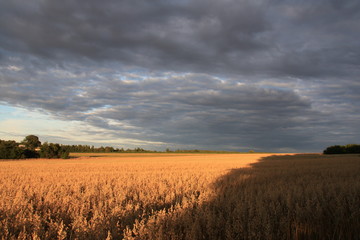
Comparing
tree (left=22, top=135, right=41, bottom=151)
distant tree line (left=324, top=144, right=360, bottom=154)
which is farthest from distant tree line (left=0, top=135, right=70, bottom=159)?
distant tree line (left=324, top=144, right=360, bottom=154)

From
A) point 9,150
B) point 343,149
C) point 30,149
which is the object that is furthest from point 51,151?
point 343,149

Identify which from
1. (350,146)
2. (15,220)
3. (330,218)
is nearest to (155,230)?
(15,220)

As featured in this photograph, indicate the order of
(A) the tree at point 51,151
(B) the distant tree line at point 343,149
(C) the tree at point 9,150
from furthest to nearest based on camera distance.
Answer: (B) the distant tree line at point 343,149 → (A) the tree at point 51,151 → (C) the tree at point 9,150

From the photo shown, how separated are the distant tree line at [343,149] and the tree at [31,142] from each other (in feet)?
216

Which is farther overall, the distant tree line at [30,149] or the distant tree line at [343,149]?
the distant tree line at [343,149]

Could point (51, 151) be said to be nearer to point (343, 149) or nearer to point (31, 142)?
point (31, 142)

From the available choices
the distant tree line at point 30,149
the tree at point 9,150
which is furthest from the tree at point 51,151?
the tree at point 9,150

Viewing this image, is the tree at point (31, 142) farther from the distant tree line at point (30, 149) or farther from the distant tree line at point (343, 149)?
the distant tree line at point (343, 149)

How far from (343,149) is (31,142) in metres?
69.5

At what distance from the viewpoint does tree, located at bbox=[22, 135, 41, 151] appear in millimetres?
49656

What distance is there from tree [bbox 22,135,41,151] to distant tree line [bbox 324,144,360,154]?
65779 millimetres

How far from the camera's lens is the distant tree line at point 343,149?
2414 inches

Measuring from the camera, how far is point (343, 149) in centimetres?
6303

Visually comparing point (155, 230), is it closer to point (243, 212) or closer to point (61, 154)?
point (243, 212)
